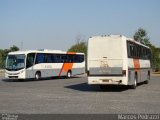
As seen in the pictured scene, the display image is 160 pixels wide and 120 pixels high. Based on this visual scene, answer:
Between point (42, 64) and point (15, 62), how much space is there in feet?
10.3

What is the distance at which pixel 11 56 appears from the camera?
33781 millimetres

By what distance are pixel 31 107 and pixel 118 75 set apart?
7.86 meters

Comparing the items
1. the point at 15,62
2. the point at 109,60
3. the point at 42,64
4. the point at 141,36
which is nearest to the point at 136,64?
the point at 109,60

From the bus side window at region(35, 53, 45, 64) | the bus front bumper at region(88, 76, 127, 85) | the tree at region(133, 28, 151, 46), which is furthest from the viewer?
the tree at region(133, 28, 151, 46)

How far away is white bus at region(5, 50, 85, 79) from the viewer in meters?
33.3

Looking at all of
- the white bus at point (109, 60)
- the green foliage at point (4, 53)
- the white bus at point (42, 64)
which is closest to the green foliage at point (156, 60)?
the white bus at point (42, 64)

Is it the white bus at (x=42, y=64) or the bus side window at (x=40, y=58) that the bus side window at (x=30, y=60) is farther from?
the bus side window at (x=40, y=58)

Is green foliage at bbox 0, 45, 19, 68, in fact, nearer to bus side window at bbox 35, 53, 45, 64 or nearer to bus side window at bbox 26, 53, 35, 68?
bus side window at bbox 35, 53, 45, 64

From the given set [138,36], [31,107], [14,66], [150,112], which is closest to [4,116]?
[31,107]

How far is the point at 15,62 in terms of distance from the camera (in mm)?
33406

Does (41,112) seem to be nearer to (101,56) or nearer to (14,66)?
(101,56)

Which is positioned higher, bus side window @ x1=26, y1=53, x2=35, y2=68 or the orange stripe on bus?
bus side window @ x1=26, y1=53, x2=35, y2=68

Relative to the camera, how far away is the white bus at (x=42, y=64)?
33.3 meters

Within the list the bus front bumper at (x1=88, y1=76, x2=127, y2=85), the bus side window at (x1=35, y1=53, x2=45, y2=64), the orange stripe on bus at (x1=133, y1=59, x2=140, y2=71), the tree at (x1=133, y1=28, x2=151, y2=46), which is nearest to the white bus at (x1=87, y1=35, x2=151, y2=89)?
the bus front bumper at (x1=88, y1=76, x2=127, y2=85)
